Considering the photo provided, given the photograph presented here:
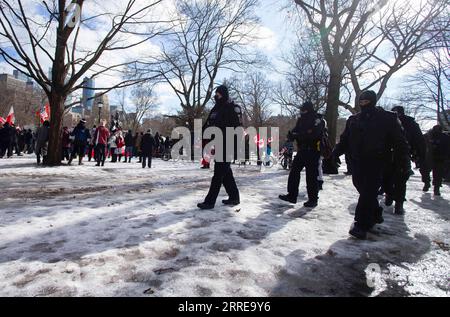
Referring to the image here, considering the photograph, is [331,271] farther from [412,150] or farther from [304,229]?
[412,150]

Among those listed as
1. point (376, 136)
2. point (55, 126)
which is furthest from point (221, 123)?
point (55, 126)

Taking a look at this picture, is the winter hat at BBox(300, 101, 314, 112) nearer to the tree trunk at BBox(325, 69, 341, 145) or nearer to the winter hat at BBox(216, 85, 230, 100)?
the winter hat at BBox(216, 85, 230, 100)

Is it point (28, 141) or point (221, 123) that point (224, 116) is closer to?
point (221, 123)

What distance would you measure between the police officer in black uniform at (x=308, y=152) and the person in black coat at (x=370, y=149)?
1.41 metres

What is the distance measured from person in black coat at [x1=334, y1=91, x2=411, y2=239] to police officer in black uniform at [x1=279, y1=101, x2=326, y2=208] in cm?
141

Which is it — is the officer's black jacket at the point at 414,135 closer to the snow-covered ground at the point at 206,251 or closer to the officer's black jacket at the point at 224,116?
A: the snow-covered ground at the point at 206,251

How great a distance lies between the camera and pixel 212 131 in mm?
5199

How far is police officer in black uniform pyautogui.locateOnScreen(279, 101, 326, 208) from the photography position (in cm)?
569

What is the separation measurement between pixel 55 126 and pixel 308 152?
33.1 ft

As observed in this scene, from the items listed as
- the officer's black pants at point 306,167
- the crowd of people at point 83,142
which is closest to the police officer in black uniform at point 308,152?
the officer's black pants at point 306,167

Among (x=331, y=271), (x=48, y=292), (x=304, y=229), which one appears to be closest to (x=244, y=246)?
(x=331, y=271)

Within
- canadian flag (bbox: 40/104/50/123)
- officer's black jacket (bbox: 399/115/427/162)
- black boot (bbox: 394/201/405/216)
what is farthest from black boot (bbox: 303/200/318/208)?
canadian flag (bbox: 40/104/50/123)

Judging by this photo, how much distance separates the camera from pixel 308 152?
18.7 ft
